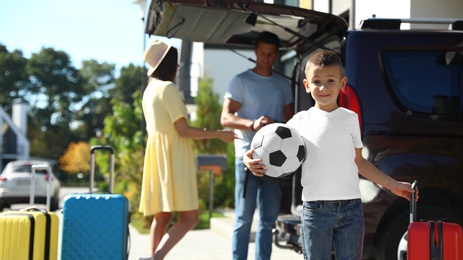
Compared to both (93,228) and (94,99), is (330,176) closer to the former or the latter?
(93,228)

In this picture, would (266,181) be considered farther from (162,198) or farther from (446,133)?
(446,133)

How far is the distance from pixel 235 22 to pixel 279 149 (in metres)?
2.48

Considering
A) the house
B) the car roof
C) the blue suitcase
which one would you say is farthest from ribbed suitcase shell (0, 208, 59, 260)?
the house

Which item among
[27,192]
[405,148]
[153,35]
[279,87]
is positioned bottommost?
[27,192]

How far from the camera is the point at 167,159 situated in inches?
221

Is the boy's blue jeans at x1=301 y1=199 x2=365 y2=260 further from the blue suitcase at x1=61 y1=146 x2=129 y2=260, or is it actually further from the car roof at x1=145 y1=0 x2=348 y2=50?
the car roof at x1=145 y1=0 x2=348 y2=50

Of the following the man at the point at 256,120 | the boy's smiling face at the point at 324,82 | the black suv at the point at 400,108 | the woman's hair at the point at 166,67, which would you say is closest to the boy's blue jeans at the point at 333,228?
the boy's smiling face at the point at 324,82

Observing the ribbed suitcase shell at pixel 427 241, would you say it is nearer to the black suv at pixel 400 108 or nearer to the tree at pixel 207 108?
the black suv at pixel 400 108

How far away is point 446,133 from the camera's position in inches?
208

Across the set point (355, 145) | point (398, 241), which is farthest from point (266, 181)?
point (355, 145)

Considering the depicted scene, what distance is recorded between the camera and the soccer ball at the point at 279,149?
389 cm

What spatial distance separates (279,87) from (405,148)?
1142mm

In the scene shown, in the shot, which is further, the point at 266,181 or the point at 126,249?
the point at 266,181

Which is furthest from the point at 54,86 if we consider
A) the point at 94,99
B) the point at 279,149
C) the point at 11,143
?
the point at 279,149
